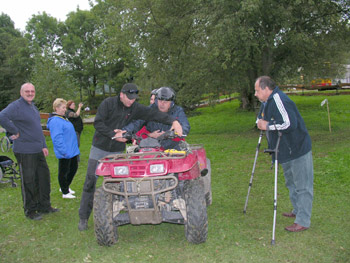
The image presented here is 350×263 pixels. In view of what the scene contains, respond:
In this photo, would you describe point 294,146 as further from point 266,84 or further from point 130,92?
point 130,92

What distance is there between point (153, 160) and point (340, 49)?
16.4 meters

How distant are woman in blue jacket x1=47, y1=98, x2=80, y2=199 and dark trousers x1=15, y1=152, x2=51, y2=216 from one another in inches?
21.2

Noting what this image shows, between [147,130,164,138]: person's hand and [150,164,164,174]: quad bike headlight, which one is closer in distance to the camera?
[150,164,164,174]: quad bike headlight

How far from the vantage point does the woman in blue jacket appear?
7031 millimetres

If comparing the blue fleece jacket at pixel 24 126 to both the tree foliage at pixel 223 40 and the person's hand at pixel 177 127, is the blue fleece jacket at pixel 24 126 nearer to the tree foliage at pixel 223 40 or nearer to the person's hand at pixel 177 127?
the person's hand at pixel 177 127

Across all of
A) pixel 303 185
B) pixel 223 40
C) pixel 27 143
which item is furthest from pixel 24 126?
pixel 223 40

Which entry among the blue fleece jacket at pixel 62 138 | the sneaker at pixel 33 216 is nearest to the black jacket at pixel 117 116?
the blue fleece jacket at pixel 62 138

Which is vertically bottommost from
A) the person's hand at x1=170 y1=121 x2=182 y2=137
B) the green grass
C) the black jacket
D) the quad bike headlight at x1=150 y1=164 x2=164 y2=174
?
Result: the green grass

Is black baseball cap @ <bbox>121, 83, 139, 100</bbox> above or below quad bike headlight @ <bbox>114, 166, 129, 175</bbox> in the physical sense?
above

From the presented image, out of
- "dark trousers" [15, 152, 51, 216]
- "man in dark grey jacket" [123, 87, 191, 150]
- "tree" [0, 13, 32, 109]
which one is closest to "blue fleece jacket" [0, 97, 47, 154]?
"dark trousers" [15, 152, 51, 216]

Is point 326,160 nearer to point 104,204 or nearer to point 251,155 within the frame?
point 251,155

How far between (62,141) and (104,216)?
8.98 feet

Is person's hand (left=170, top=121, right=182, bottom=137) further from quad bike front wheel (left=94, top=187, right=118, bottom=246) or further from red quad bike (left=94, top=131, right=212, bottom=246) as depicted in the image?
quad bike front wheel (left=94, top=187, right=118, bottom=246)

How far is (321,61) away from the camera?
18078 mm
